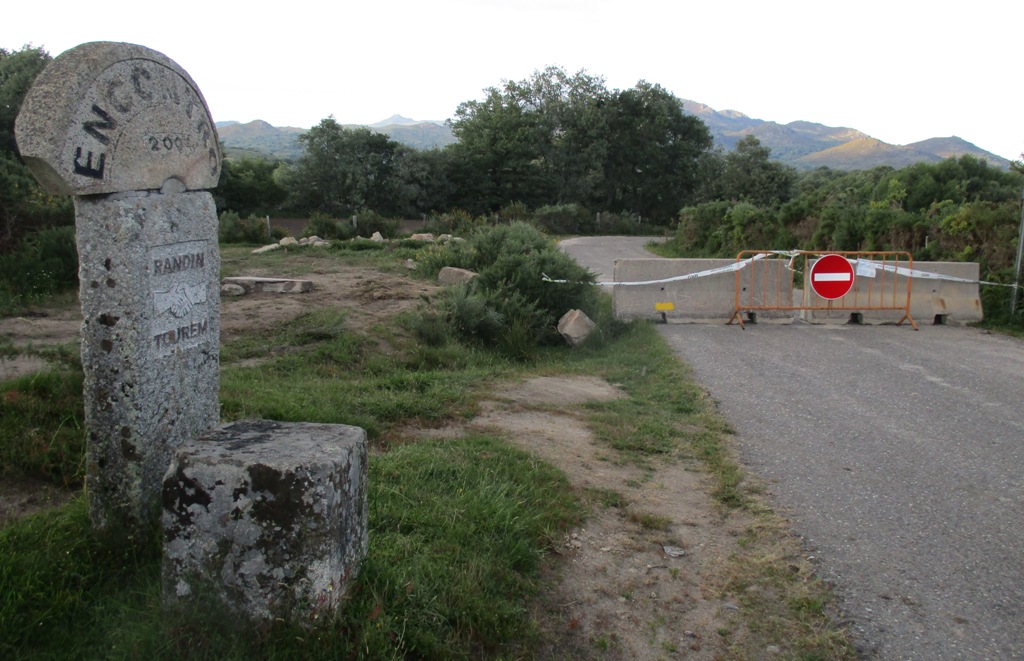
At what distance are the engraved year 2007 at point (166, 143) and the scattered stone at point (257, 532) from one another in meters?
1.51

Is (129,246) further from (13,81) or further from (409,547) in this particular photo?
(13,81)

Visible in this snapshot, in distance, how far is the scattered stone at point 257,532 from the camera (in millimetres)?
3203

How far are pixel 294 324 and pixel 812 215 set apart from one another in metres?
15.4

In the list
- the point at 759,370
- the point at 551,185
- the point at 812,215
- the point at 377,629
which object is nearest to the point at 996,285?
the point at 759,370

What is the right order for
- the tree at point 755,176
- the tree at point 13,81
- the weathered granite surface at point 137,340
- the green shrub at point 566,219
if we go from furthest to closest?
the tree at point 755,176 → the green shrub at point 566,219 → the tree at point 13,81 → the weathered granite surface at point 137,340

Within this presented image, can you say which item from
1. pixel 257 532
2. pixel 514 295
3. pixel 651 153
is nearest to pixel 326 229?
pixel 514 295

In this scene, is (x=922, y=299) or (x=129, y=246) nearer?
(x=129, y=246)

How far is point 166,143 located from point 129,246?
0.60m

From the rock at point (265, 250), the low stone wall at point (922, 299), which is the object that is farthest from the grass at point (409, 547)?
the rock at point (265, 250)

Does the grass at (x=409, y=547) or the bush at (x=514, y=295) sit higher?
the bush at (x=514, y=295)

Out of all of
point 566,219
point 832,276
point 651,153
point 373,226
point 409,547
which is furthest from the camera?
point 651,153

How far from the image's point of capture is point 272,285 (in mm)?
13047

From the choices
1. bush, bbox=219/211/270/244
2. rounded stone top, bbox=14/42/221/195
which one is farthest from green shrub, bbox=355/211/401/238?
rounded stone top, bbox=14/42/221/195

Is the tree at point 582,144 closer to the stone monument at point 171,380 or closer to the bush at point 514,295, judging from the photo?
the bush at point 514,295
